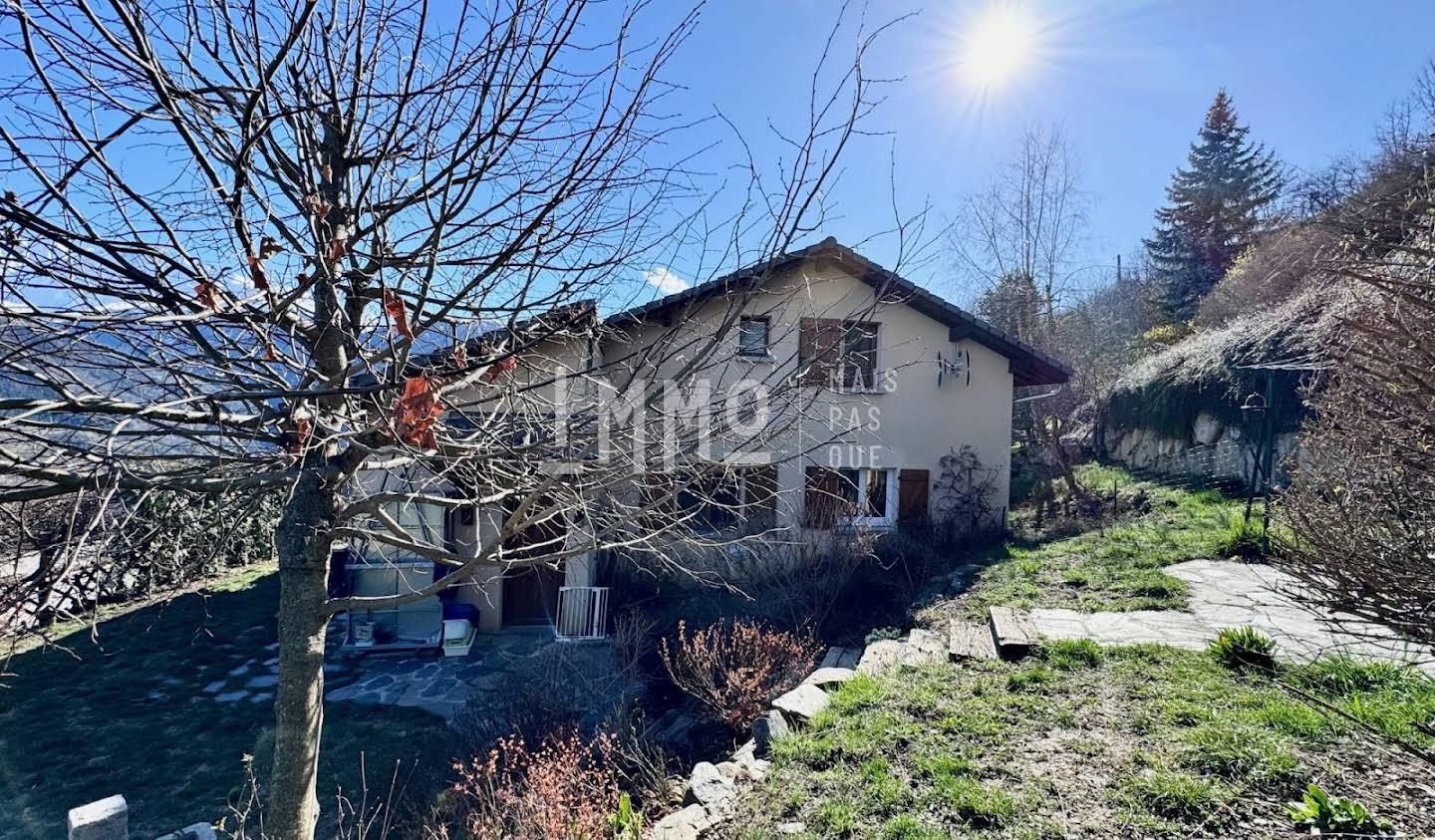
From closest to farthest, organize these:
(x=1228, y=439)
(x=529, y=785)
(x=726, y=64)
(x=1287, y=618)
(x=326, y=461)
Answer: (x=326, y=461), (x=726, y=64), (x=529, y=785), (x=1287, y=618), (x=1228, y=439)

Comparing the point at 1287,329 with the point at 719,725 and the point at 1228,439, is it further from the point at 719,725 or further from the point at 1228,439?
the point at 719,725

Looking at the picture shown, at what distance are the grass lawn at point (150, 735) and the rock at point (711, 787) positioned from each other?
261 centimetres

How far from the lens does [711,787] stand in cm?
408

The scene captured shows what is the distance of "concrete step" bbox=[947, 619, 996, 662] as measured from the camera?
5855 mm

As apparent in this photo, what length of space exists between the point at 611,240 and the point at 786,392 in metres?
1.14

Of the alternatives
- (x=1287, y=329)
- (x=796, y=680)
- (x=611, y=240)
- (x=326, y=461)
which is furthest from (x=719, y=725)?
(x=1287, y=329)

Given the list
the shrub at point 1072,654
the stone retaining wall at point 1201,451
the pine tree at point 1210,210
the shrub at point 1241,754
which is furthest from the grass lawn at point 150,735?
the pine tree at point 1210,210

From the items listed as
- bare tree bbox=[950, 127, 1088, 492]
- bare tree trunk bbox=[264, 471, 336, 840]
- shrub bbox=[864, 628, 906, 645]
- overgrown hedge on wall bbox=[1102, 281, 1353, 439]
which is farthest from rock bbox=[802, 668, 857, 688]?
bare tree bbox=[950, 127, 1088, 492]

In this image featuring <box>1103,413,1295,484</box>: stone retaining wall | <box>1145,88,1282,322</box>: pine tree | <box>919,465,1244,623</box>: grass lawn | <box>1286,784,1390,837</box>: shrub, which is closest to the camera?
<box>1286,784,1390,837</box>: shrub

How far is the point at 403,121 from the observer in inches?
118

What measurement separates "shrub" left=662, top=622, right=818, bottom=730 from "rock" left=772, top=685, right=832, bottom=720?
0.45 meters

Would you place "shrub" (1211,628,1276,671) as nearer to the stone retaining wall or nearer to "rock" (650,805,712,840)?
"rock" (650,805,712,840)

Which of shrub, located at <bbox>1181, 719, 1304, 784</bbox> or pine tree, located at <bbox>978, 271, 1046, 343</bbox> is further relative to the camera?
pine tree, located at <bbox>978, 271, 1046, 343</bbox>

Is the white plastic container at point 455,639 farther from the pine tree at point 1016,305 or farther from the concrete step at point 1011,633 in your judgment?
the pine tree at point 1016,305
